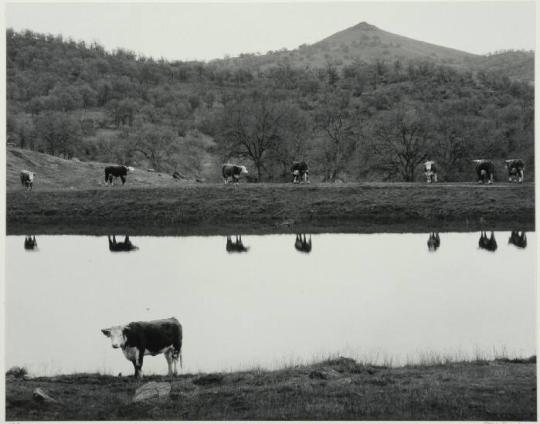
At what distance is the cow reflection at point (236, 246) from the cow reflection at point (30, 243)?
7.34m

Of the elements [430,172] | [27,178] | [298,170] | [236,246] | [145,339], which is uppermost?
[298,170]

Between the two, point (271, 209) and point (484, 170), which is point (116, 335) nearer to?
point (271, 209)

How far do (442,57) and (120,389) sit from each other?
97012 millimetres

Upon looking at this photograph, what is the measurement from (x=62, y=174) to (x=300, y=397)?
3357 centimetres

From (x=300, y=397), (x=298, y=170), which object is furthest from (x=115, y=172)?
(x=300, y=397)

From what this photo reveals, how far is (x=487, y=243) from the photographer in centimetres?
3005

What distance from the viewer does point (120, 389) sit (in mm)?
14625

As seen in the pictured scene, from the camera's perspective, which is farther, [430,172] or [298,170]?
[298,170]

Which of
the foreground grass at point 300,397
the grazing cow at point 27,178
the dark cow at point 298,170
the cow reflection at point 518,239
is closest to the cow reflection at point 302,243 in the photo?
the cow reflection at point 518,239

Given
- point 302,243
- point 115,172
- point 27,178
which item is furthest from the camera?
point 115,172

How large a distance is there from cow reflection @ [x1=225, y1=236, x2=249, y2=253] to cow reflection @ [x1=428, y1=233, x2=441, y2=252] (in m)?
6.89

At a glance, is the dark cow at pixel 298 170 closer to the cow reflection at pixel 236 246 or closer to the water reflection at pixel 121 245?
the cow reflection at pixel 236 246

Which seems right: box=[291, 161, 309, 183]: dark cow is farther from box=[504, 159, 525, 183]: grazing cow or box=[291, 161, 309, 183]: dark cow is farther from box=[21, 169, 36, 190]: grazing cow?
box=[21, 169, 36, 190]: grazing cow

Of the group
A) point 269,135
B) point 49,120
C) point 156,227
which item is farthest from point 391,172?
point 49,120
